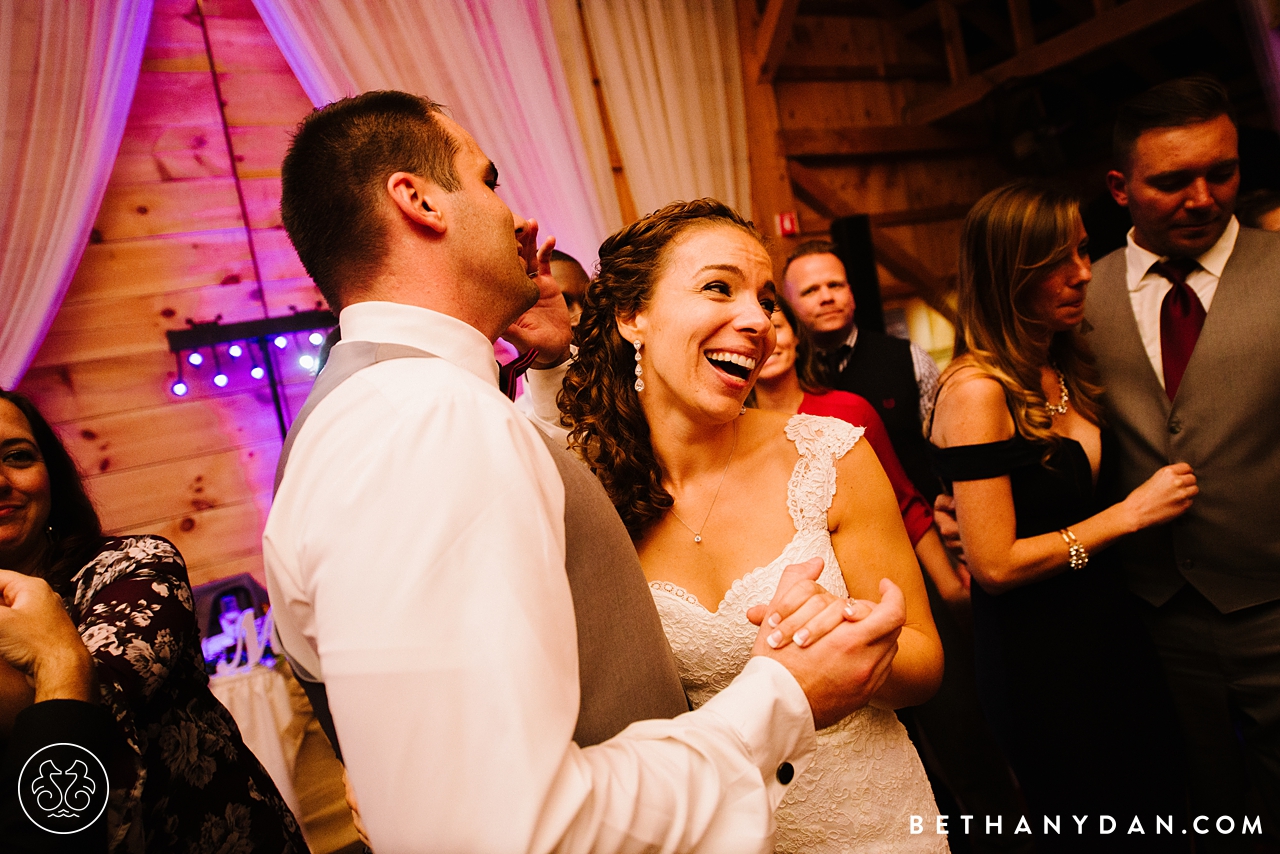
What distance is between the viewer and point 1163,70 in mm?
5949

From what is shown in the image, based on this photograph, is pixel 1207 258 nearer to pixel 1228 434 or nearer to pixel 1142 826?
pixel 1228 434

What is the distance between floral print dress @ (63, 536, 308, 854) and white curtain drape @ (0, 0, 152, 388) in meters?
1.89

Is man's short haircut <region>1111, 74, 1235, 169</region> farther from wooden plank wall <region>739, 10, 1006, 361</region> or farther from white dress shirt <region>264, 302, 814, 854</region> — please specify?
wooden plank wall <region>739, 10, 1006, 361</region>

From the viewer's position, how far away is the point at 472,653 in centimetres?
66

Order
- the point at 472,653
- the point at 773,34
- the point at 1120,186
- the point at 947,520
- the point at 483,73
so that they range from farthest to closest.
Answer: the point at 773,34, the point at 483,73, the point at 947,520, the point at 1120,186, the point at 472,653

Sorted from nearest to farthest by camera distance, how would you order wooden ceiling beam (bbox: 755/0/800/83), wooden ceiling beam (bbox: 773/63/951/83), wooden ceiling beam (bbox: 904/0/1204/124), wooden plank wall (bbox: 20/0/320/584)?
wooden plank wall (bbox: 20/0/320/584) < wooden ceiling beam (bbox: 755/0/800/83) < wooden ceiling beam (bbox: 904/0/1204/124) < wooden ceiling beam (bbox: 773/63/951/83)

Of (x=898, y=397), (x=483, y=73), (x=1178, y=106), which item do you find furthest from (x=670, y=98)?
(x=1178, y=106)

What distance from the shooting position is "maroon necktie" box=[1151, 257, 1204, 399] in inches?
68.5

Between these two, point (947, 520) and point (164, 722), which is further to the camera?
point (947, 520)

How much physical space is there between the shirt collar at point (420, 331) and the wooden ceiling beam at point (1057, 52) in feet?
16.9

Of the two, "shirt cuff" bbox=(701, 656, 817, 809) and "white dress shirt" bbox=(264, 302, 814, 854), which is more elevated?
"white dress shirt" bbox=(264, 302, 814, 854)

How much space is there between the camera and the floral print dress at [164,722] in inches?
49.0

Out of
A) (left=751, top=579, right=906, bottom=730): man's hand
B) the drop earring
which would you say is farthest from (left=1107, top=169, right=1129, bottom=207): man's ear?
(left=751, top=579, right=906, bottom=730): man's hand

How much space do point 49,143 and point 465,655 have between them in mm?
3343
